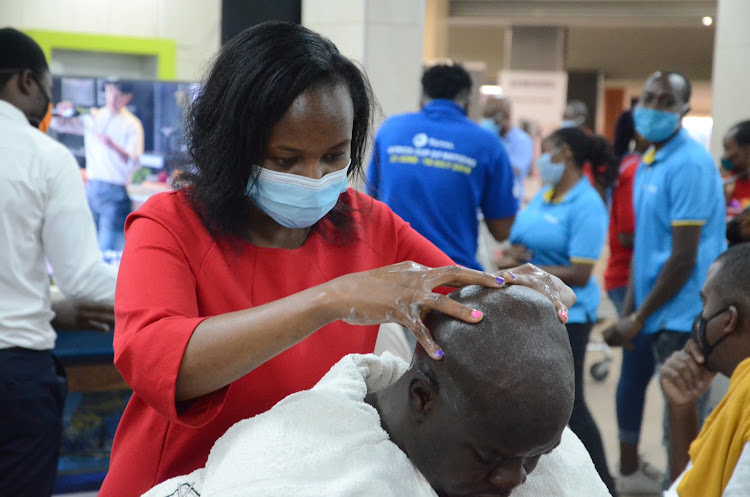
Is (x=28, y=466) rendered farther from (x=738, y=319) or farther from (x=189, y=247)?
(x=738, y=319)

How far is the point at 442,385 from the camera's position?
1169 mm

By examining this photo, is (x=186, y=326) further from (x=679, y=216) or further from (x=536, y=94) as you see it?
(x=536, y=94)

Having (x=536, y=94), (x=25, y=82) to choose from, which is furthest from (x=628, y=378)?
(x=536, y=94)

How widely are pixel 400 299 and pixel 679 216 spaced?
8.50 ft

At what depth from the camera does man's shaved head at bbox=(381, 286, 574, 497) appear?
1.11m

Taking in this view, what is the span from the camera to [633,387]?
12.7 feet

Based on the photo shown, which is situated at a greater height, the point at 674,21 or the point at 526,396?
the point at 674,21

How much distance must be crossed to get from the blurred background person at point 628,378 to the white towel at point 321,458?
105 inches

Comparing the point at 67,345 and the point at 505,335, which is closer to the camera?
the point at 505,335

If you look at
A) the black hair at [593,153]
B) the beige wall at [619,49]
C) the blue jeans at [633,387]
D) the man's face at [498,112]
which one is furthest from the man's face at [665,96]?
the beige wall at [619,49]

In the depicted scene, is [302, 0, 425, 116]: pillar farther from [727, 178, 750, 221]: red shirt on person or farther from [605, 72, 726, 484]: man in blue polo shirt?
[727, 178, 750, 221]: red shirt on person

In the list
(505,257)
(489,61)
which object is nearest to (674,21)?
(489,61)

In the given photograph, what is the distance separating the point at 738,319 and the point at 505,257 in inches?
70.1

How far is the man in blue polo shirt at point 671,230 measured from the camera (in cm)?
340
